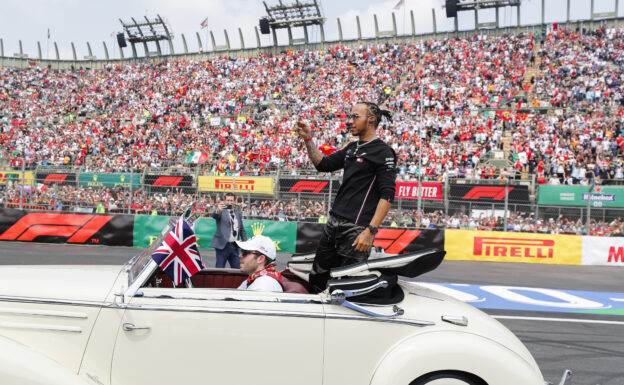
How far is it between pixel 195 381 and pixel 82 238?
1346cm

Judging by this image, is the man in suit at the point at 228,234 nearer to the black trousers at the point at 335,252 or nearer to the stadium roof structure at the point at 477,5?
the black trousers at the point at 335,252

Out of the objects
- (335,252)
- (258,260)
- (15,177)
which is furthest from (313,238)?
(258,260)

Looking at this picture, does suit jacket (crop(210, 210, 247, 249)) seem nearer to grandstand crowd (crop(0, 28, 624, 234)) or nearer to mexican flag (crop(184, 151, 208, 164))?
grandstand crowd (crop(0, 28, 624, 234))

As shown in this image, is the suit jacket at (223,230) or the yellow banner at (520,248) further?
the yellow banner at (520,248)

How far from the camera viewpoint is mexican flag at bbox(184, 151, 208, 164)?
82.8 ft

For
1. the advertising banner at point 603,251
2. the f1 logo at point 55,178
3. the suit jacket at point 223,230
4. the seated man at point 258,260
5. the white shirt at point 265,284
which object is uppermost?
the f1 logo at point 55,178

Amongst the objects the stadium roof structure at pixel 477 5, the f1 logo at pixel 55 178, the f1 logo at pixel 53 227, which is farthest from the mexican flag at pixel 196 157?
the stadium roof structure at pixel 477 5

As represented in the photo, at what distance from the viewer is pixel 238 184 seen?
17.1 metres

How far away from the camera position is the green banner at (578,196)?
1511cm

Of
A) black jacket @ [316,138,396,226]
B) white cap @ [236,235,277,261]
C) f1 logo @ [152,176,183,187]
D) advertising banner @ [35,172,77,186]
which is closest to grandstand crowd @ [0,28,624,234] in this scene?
advertising banner @ [35,172,77,186]

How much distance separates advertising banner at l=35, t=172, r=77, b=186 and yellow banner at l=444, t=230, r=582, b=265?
1148 cm

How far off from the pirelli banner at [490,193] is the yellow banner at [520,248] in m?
1.13

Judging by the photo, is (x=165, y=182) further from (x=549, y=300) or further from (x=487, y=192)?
(x=549, y=300)

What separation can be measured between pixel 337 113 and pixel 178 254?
26.1m
